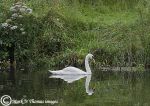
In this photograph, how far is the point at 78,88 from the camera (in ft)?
62.5

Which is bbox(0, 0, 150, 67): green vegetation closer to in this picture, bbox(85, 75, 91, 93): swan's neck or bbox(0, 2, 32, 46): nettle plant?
bbox(0, 2, 32, 46): nettle plant

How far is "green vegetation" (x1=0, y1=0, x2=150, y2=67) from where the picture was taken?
79.4 ft

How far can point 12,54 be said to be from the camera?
24172mm

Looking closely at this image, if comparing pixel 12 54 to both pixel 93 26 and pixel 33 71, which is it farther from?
pixel 93 26

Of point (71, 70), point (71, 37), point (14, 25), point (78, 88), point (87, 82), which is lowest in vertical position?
point (78, 88)

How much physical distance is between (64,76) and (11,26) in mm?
3369

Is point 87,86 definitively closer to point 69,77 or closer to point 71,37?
point 69,77

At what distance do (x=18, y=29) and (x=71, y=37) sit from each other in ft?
8.99

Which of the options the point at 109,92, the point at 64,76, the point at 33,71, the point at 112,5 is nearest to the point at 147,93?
the point at 109,92

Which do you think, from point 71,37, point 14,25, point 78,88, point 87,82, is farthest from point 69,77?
point 71,37

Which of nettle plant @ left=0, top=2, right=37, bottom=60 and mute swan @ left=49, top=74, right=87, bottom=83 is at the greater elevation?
nettle plant @ left=0, top=2, right=37, bottom=60

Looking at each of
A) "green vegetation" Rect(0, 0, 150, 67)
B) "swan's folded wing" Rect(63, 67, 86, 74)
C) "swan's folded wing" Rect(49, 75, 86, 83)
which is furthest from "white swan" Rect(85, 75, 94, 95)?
"green vegetation" Rect(0, 0, 150, 67)

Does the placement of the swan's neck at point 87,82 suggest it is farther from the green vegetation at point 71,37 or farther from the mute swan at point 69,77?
the green vegetation at point 71,37

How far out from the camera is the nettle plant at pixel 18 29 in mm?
23828
